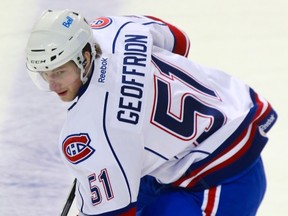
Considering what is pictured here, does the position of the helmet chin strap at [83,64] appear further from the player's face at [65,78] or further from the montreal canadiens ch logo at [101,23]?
the montreal canadiens ch logo at [101,23]

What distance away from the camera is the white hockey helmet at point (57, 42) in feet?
6.59

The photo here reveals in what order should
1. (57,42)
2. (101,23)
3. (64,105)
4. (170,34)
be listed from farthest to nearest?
1. (64,105)
2. (170,34)
3. (101,23)
4. (57,42)

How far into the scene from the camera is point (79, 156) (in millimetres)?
2059

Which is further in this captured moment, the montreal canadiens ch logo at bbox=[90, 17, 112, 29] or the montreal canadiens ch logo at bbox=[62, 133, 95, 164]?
the montreal canadiens ch logo at bbox=[90, 17, 112, 29]

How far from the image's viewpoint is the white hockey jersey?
2.04m

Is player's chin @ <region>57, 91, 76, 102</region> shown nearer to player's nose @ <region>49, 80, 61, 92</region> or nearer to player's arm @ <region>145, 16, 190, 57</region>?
player's nose @ <region>49, 80, 61, 92</region>

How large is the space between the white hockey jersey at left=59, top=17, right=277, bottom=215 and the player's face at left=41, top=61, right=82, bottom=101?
26 millimetres

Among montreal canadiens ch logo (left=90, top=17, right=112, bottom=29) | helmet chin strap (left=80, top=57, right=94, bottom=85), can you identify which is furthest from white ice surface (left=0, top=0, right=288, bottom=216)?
helmet chin strap (left=80, top=57, right=94, bottom=85)

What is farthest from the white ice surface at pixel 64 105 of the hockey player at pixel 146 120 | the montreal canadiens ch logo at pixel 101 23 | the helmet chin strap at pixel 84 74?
the helmet chin strap at pixel 84 74

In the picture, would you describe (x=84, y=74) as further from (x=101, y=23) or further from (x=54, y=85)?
(x=101, y=23)

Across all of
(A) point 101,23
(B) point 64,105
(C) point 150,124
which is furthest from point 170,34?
(B) point 64,105

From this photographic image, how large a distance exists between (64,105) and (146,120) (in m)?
1.31

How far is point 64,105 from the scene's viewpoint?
132 inches

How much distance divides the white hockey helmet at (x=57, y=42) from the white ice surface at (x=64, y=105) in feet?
3.07
